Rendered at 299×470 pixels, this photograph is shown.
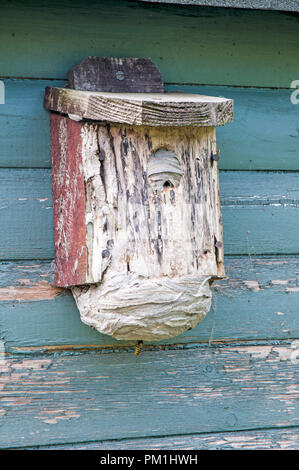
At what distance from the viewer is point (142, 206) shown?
1.54 meters

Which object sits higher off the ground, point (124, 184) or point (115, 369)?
point (124, 184)

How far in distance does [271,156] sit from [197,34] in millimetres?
424

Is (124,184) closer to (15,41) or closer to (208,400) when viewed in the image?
(15,41)

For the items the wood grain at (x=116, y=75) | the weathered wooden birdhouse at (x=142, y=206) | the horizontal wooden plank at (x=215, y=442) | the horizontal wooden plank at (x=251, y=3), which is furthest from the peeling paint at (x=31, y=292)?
the horizontal wooden plank at (x=251, y=3)

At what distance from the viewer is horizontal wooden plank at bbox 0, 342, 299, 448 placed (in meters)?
1.76

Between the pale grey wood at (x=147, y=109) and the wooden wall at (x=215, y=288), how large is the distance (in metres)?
0.27

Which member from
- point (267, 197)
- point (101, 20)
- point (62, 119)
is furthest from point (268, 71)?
point (62, 119)

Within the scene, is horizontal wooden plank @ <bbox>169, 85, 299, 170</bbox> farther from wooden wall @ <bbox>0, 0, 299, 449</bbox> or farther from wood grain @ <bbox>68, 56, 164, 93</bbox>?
wood grain @ <bbox>68, 56, 164, 93</bbox>

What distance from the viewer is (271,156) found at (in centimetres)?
194

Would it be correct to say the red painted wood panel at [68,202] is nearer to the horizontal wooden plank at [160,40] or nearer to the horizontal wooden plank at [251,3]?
the horizontal wooden plank at [160,40]

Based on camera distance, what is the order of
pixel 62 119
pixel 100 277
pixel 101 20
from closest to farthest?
pixel 100 277, pixel 62 119, pixel 101 20

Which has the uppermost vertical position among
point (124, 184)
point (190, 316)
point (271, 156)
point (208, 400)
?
point (271, 156)

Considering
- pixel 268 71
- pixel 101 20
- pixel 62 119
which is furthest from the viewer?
pixel 268 71

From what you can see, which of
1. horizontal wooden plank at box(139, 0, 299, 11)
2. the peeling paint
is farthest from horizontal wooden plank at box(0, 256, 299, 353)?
horizontal wooden plank at box(139, 0, 299, 11)
